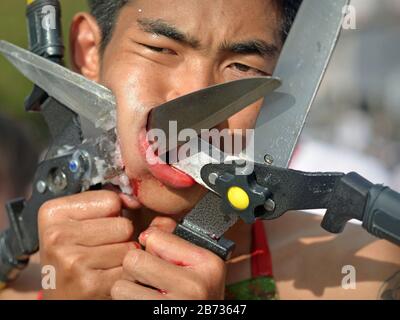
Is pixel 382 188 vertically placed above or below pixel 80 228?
above

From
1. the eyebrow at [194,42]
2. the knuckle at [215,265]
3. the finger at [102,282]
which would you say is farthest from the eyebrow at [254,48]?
the finger at [102,282]

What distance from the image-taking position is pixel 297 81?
1.42 meters

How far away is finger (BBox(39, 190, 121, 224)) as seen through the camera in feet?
5.40

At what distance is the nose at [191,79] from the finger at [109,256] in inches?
15.6

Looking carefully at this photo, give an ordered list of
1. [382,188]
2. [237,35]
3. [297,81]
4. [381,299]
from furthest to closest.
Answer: [381,299], [237,35], [297,81], [382,188]

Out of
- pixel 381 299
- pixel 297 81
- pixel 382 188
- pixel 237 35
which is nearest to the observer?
pixel 382 188

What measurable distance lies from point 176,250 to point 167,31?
0.56m

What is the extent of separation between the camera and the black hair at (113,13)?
5.82 feet

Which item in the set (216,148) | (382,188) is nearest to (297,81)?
(216,148)

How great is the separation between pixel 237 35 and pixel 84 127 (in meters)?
0.48

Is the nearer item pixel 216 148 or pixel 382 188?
pixel 382 188

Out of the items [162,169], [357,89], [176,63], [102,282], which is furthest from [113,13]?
[357,89]

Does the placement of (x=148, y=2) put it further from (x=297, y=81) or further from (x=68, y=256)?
(x=68, y=256)

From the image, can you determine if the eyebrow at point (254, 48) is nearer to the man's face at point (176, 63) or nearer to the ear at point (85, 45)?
the man's face at point (176, 63)
